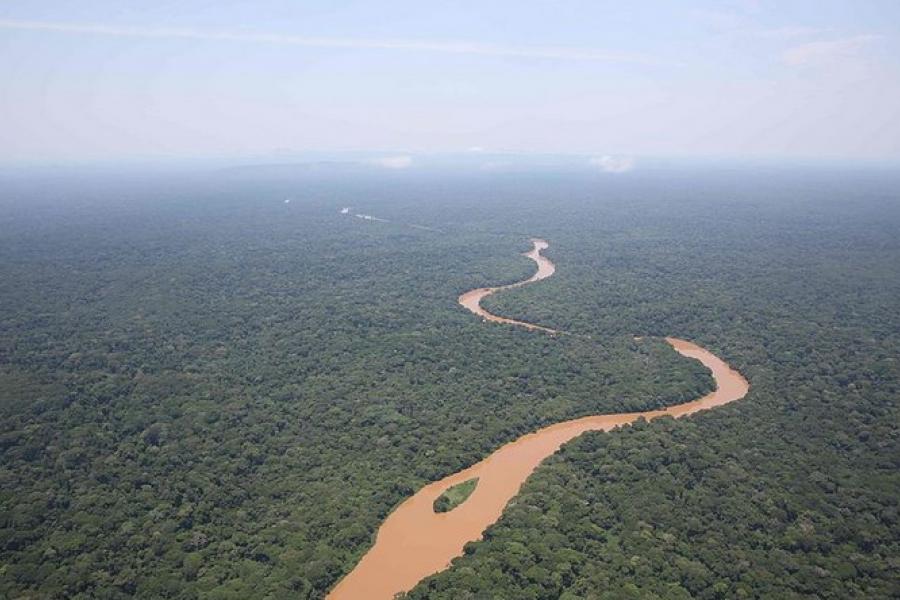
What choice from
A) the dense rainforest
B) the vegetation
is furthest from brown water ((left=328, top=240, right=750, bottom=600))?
the dense rainforest

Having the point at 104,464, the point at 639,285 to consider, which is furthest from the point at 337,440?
the point at 639,285

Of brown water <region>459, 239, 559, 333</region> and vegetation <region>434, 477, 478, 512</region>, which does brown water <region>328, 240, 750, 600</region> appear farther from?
brown water <region>459, 239, 559, 333</region>

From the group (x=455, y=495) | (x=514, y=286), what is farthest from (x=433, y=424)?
(x=514, y=286)

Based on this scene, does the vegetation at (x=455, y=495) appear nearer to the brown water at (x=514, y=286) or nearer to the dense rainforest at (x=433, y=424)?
the dense rainforest at (x=433, y=424)

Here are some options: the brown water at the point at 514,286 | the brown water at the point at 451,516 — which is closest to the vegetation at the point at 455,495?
the brown water at the point at 451,516

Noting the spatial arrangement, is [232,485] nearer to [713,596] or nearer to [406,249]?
[713,596]

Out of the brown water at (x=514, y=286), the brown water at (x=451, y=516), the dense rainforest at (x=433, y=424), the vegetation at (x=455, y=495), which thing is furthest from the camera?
the brown water at (x=514, y=286)
